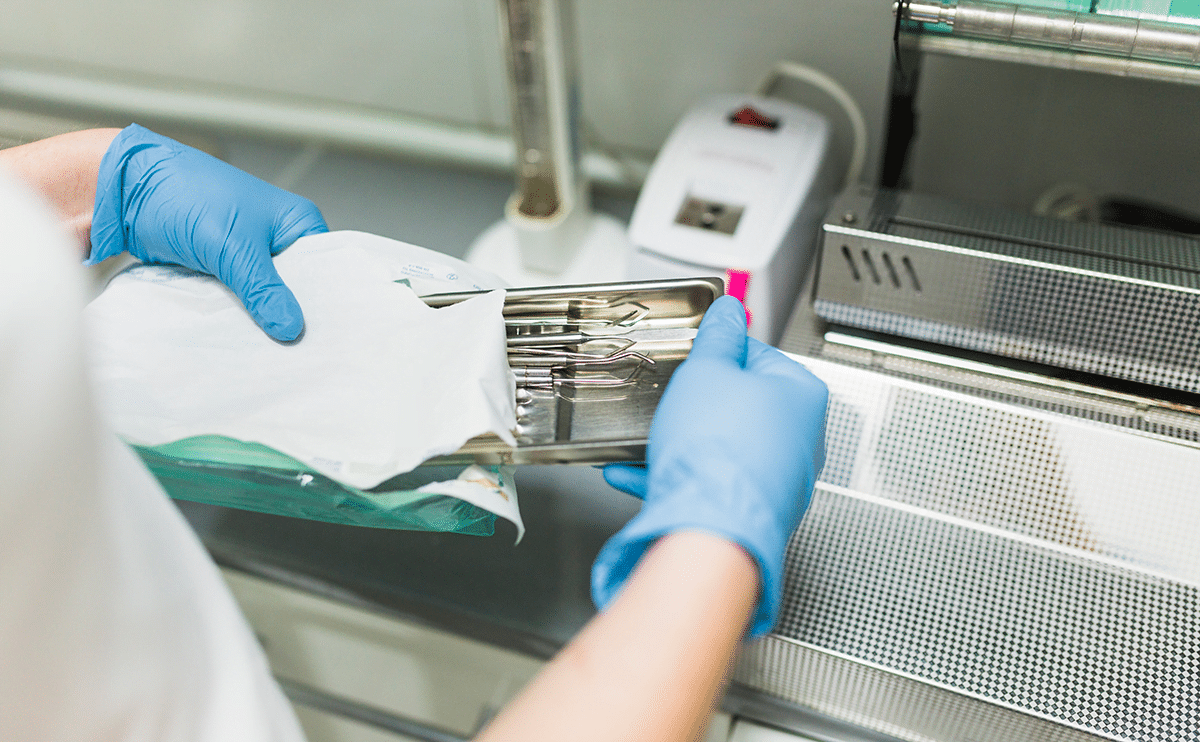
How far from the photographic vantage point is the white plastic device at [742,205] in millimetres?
987

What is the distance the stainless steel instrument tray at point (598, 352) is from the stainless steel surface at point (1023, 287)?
0.22 metres

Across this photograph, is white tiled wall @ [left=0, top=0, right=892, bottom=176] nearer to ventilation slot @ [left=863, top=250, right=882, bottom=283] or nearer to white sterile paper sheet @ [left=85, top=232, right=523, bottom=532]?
ventilation slot @ [left=863, top=250, right=882, bottom=283]

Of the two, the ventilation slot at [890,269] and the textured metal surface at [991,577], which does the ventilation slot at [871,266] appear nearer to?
the ventilation slot at [890,269]

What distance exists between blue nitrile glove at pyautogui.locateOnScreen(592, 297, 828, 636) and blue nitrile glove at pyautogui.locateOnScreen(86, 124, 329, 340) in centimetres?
33

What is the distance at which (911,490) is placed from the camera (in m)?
0.75

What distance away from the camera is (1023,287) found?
782 millimetres

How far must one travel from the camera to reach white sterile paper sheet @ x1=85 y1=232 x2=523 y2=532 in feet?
2.01

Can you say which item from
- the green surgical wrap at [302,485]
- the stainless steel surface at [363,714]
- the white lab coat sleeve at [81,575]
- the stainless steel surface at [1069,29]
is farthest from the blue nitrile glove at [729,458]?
the stainless steel surface at [363,714]

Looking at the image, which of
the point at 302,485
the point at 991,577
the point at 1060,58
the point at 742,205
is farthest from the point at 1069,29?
the point at 302,485

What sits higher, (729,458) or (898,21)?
(898,21)

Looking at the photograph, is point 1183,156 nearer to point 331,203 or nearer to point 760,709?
point 760,709

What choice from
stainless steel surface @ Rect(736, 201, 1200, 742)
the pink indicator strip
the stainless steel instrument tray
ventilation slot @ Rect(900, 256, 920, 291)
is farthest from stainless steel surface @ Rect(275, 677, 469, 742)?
ventilation slot @ Rect(900, 256, 920, 291)

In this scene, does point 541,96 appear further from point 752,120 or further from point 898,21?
point 898,21

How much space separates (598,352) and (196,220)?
0.36 metres
